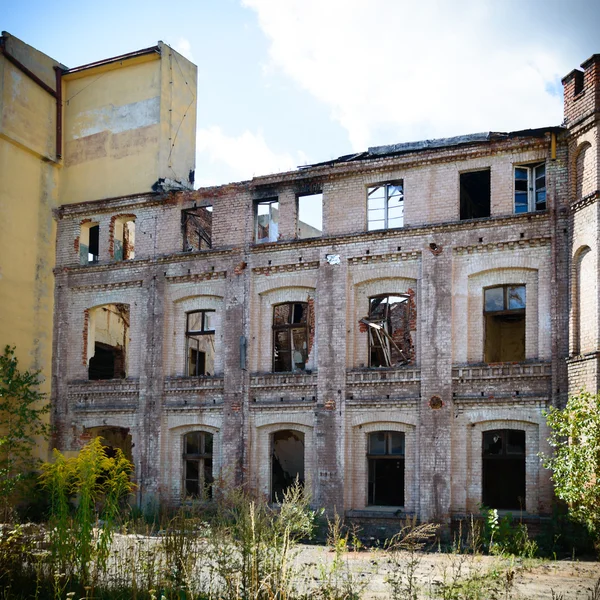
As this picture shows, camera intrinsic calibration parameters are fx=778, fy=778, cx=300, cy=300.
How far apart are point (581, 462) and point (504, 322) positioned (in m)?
6.85

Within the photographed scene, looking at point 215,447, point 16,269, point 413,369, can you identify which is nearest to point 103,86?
point 16,269

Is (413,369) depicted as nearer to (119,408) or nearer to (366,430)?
(366,430)

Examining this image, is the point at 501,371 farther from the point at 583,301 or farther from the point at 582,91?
the point at 582,91

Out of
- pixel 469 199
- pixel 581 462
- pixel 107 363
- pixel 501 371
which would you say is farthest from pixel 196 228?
pixel 581 462

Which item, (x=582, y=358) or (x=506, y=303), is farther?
(x=506, y=303)

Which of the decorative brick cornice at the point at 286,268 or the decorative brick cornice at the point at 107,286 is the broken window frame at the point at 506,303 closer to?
the decorative brick cornice at the point at 286,268

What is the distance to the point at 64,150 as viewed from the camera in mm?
23672

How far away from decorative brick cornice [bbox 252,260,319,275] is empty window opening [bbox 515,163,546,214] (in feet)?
16.6

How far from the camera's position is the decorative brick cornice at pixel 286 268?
19.5 m

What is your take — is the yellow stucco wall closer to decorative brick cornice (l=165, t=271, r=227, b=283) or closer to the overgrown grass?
decorative brick cornice (l=165, t=271, r=227, b=283)

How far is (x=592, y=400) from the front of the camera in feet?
48.9

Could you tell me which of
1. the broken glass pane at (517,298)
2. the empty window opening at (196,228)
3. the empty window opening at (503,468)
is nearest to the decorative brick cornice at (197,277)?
the empty window opening at (196,228)

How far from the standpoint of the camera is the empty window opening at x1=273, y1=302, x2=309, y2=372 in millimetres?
19938

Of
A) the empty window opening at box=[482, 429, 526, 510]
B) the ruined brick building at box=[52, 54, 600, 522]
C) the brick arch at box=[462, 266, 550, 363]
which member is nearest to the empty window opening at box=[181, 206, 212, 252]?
the ruined brick building at box=[52, 54, 600, 522]
